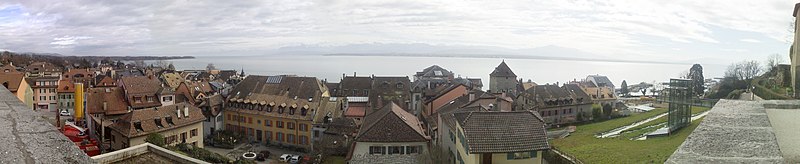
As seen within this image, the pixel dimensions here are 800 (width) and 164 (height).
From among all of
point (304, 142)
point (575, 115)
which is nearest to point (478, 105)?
point (304, 142)

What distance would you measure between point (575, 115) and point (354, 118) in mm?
19608

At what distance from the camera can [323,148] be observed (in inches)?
999

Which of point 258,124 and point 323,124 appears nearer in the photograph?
point 323,124

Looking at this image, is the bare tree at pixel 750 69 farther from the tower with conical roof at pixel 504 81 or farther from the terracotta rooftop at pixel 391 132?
the terracotta rooftop at pixel 391 132

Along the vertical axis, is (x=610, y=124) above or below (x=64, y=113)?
below

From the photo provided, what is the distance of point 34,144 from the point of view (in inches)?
108

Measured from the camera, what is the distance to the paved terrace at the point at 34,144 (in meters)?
2.56

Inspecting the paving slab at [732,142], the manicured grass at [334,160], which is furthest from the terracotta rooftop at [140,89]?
the paving slab at [732,142]

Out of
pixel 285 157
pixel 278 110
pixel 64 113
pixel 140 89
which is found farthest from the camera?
pixel 64 113

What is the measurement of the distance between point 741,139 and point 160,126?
2494cm

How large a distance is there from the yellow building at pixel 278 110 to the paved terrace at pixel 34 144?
26065 millimetres

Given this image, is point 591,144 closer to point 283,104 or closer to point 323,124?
point 323,124

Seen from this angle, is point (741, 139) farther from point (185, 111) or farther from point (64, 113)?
point (64, 113)

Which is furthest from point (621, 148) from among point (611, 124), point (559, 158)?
point (611, 124)
